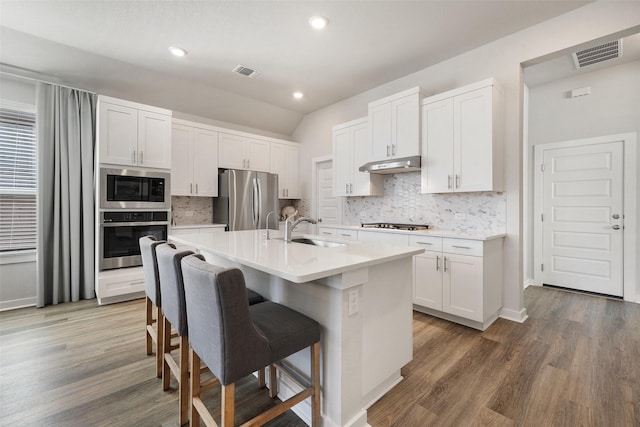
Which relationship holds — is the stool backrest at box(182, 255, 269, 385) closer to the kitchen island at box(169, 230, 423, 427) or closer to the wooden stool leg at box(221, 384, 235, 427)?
the wooden stool leg at box(221, 384, 235, 427)

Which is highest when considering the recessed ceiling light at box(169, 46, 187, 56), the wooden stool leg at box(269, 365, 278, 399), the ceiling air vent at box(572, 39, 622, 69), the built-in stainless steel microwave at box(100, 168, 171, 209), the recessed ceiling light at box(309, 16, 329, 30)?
the recessed ceiling light at box(169, 46, 187, 56)

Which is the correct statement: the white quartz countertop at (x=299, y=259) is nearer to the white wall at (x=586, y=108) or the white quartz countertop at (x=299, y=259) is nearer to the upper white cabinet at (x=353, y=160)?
the upper white cabinet at (x=353, y=160)

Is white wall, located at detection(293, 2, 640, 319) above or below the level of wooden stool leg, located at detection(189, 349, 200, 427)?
above

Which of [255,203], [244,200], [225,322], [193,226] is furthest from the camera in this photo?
[255,203]

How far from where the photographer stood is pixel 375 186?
13.3 ft

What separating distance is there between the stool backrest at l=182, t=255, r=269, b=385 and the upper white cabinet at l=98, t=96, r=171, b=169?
10.1ft

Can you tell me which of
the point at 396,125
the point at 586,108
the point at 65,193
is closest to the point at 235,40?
the point at 396,125

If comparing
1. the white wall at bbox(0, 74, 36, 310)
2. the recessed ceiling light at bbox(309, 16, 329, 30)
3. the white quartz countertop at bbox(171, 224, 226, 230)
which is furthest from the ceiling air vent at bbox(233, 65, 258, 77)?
the white wall at bbox(0, 74, 36, 310)

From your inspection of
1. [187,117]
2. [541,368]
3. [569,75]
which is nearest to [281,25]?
[187,117]

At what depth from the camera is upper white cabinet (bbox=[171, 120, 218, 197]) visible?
163 inches

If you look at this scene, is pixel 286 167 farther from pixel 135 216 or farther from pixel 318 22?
pixel 318 22

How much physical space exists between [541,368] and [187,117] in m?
5.35

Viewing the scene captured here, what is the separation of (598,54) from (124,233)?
6.08m

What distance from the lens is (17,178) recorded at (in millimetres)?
3379
